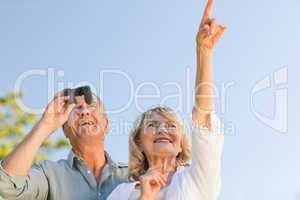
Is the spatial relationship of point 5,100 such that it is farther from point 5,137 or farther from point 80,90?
point 80,90

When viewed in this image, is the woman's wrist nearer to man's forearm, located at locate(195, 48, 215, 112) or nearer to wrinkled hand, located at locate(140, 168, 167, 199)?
man's forearm, located at locate(195, 48, 215, 112)

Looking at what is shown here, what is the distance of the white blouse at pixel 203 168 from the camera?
246 centimetres

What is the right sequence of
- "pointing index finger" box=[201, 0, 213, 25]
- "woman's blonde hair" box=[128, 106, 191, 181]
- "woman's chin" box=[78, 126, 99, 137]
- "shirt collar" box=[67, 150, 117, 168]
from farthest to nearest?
"woman's chin" box=[78, 126, 99, 137] → "shirt collar" box=[67, 150, 117, 168] → "woman's blonde hair" box=[128, 106, 191, 181] → "pointing index finger" box=[201, 0, 213, 25]

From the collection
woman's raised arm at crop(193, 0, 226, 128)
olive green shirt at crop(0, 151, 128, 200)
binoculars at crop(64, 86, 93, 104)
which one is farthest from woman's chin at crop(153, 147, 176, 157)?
binoculars at crop(64, 86, 93, 104)

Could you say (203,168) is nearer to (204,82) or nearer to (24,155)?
(204,82)

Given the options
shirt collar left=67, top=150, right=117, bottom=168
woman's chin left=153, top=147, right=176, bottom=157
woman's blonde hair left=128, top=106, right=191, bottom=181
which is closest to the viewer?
woman's chin left=153, top=147, right=176, bottom=157

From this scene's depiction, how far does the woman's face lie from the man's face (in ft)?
2.09

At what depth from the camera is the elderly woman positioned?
2467mm

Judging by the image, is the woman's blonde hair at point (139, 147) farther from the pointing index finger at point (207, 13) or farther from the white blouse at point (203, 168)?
the pointing index finger at point (207, 13)

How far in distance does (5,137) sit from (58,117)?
7.28 m

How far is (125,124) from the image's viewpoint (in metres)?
4.79

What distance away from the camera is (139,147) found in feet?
9.68

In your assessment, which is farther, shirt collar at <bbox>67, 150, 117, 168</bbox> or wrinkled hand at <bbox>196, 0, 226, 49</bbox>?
shirt collar at <bbox>67, 150, 117, 168</bbox>

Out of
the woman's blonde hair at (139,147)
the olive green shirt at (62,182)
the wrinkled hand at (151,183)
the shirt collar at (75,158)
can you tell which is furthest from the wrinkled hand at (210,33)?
the shirt collar at (75,158)
